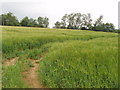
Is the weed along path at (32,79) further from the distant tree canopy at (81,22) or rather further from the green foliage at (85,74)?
the distant tree canopy at (81,22)

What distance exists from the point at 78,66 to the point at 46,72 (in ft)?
4.66

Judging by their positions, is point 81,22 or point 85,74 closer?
point 85,74

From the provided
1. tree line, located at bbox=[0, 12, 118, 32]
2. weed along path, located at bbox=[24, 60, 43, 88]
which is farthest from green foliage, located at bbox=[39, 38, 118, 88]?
tree line, located at bbox=[0, 12, 118, 32]

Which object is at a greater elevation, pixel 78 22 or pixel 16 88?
pixel 78 22

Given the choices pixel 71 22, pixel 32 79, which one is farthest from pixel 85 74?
pixel 71 22

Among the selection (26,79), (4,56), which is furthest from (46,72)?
(4,56)

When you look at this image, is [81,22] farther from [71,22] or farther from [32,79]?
[32,79]

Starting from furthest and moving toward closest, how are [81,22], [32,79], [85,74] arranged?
[81,22] → [32,79] → [85,74]

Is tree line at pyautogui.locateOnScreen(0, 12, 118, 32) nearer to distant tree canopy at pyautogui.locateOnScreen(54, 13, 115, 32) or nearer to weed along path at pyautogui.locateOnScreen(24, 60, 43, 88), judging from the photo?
distant tree canopy at pyautogui.locateOnScreen(54, 13, 115, 32)

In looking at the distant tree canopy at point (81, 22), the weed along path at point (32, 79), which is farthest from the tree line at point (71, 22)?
the weed along path at point (32, 79)

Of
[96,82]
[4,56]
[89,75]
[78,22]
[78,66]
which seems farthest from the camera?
[78,22]

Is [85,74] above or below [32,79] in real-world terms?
above

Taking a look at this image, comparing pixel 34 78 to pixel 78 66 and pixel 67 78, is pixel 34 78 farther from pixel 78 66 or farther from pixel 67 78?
pixel 78 66

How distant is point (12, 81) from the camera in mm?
3566
